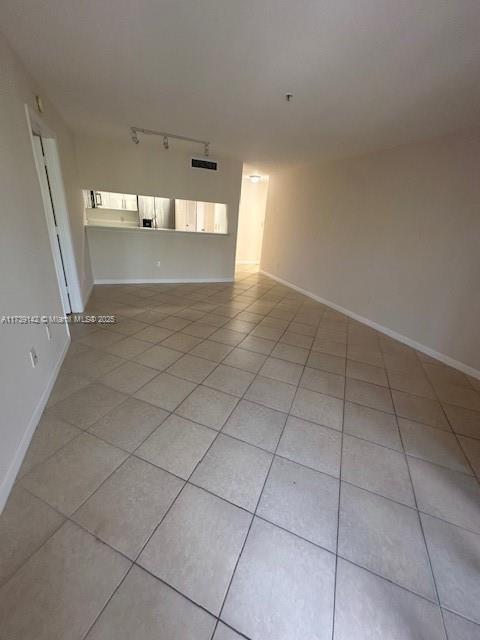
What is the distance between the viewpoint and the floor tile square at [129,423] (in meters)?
1.59

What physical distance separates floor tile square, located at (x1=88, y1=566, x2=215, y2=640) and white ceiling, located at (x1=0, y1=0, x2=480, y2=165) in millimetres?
2752

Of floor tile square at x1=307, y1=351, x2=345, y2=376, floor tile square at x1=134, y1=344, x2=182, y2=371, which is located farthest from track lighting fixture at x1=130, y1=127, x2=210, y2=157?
floor tile square at x1=307, y1=351, x2=345, y2=376

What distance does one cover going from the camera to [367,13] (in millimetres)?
1380

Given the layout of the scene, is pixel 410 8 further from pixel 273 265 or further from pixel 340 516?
pixel 273 265

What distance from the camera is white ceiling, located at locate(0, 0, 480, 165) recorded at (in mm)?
1435

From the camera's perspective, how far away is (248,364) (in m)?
2.54

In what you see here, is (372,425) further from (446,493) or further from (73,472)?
(73,472)

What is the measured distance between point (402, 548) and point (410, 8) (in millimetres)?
2652

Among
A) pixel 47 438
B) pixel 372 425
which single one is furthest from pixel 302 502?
pixel 47 438

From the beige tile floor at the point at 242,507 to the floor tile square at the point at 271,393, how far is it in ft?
0.05

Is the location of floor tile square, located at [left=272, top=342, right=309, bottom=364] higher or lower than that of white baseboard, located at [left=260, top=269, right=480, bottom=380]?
lower

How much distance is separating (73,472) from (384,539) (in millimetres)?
1583

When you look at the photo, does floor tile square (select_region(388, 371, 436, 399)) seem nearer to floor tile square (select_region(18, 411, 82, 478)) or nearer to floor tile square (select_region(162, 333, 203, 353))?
floor tile square (select_region(162, 333, 203, 353))

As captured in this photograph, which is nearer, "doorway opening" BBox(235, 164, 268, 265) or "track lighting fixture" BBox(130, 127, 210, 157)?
"track lighting fixture" BBox(130, 127, 210, 157)
